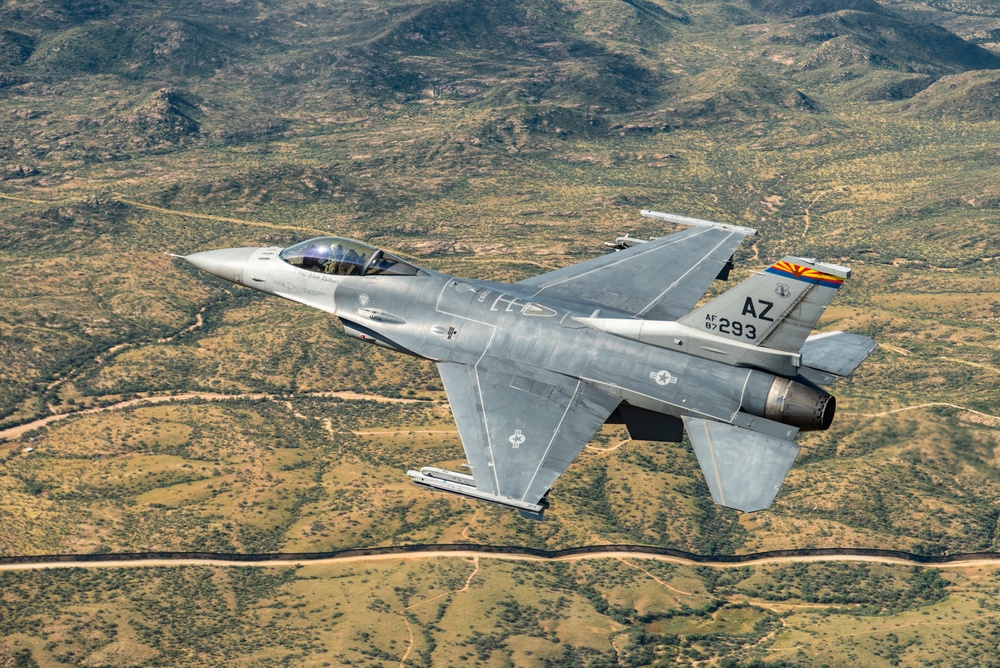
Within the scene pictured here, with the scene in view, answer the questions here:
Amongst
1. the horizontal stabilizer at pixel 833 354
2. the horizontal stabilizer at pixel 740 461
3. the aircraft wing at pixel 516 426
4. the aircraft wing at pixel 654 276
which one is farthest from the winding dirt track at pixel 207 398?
the horizontal stabilizer at pixel 740 461

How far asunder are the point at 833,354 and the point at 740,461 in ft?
29.8

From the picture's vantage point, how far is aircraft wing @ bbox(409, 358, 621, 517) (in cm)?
4203

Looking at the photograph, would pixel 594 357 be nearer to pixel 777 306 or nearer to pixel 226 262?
pixel 777 306

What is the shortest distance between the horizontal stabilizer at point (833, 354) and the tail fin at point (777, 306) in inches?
102

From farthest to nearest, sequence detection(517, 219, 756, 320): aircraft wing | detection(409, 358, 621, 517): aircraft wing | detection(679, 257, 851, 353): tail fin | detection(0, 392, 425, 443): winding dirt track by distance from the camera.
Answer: detection(0, 392, 425, 443): winding dirt track
detection(517, 219, 756, 320): aircraft wing
detection(409, 358, 621, 517): aircraft wing
detection(679, 257, 851, 353): tail fin

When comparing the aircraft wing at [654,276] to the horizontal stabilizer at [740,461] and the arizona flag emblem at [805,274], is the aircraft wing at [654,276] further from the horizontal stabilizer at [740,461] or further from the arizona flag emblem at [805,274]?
the horizontal stabilizer at [740,461]

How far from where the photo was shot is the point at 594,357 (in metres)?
46.3

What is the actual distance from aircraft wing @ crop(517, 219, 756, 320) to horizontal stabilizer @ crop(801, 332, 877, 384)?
795 cm

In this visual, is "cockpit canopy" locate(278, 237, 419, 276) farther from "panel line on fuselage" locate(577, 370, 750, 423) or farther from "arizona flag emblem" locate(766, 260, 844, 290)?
"arizona flag emblem" locate(766, 260, 844, 290)

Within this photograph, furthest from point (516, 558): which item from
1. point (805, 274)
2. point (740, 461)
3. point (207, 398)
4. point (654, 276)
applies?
point (805, 274)

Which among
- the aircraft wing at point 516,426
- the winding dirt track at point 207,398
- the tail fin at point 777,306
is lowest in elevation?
the winding dirt track at point 207,398

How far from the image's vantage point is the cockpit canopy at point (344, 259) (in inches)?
2060

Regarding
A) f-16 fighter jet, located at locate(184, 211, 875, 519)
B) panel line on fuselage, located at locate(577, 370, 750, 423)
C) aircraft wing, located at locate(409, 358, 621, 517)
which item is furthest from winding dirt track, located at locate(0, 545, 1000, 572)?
panel line on fuselage, located at locate(577, 370, 750, 423)

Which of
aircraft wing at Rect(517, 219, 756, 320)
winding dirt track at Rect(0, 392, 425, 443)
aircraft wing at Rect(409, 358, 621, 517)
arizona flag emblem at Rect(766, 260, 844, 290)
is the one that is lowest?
winding dirt track at Rect(0, 392, 425, 443)
